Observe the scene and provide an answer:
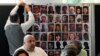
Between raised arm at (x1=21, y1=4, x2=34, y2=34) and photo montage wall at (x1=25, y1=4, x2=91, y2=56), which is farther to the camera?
photo montage wall at (x1=25, y1=4, x2=91, y2=56)

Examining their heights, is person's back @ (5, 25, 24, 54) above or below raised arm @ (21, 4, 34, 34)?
below

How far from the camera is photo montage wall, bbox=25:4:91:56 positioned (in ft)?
17.1

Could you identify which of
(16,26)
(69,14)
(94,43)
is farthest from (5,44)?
(94,43)

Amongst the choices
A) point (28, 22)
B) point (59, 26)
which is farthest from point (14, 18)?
point (59, 26)

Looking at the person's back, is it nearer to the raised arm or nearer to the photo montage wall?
the raised arm

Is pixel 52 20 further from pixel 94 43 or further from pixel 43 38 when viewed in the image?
pixel 94 43

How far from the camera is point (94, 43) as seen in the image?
5.26 metres

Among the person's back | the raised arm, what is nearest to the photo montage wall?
the raised arm

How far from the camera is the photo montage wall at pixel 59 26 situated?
5211 millimetres

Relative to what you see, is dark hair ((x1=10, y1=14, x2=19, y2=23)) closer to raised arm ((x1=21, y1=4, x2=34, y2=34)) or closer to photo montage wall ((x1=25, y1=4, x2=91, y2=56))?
raised arm ((x1=21, y1=4, x2=34, y2=34))

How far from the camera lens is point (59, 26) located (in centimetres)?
525

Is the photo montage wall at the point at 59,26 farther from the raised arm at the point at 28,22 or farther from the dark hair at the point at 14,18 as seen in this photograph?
the dark hair at the point at 14,18

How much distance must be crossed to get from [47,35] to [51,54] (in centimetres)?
37

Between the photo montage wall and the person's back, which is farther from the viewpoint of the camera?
the photo montage wall
